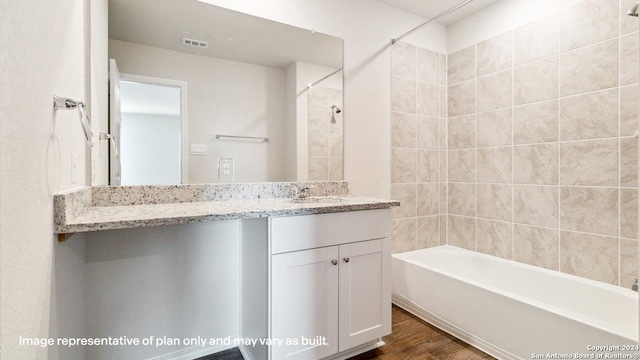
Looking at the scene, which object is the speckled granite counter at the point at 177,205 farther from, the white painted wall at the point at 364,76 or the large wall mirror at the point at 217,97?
the white painted wall at the point at 364,76

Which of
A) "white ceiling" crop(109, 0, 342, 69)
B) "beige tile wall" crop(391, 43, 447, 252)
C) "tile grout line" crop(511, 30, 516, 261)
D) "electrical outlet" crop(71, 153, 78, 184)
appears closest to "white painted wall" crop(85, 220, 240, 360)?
"electrical outlet" crop(71, 153, 78, 184)

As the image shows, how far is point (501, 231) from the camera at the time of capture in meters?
2.40

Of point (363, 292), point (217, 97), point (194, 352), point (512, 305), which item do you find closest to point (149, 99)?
point (217, 97)

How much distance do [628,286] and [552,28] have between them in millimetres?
1693

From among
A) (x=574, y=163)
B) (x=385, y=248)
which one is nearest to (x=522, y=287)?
(x=574, y=163)

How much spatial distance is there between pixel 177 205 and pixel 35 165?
0.77 m

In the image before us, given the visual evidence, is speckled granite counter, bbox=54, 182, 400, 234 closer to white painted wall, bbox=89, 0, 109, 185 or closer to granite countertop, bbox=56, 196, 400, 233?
granite countertop, bbox=56, 196, 400, 233

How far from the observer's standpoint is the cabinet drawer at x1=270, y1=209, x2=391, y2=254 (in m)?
1.43

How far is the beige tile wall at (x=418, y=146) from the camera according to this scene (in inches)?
99.0

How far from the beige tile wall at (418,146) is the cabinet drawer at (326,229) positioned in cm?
84

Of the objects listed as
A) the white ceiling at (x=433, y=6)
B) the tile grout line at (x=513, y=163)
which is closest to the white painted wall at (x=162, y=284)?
the tile grout line at (x=513, y=163)

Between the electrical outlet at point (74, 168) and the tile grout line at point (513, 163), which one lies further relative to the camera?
the tile grout line at point (513, 163)

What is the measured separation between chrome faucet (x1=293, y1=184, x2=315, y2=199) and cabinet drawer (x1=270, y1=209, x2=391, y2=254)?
1.49 feet

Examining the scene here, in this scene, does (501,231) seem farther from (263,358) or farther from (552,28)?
(263,358)
